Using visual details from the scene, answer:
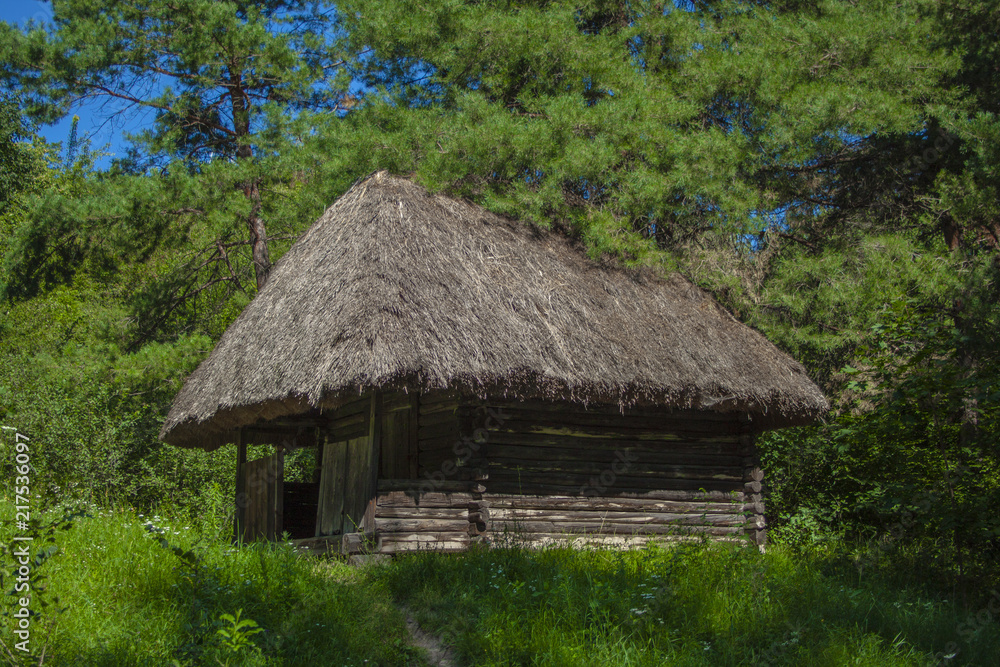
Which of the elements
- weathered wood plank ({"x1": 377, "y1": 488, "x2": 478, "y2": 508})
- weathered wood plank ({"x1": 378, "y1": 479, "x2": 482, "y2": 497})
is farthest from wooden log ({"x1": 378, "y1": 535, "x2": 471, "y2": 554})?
weathered wood plank ({"x1": 378, "y1": 479, "x2": 482, "y2": 497})

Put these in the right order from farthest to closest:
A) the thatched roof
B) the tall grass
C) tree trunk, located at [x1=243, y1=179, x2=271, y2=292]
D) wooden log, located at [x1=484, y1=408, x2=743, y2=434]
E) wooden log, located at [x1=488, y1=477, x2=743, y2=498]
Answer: tree trunk, located at [x1=243, y1=179, x2=271, y2=292]
wooden log, located at [x1=484, y1=408, x2=743, y2=434]
wooden log, located at [x1=488, y1=477, x2=743, y2=498]
the thatched roof
the tall grass

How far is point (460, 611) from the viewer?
23.2ft

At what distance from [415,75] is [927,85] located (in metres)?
8.22

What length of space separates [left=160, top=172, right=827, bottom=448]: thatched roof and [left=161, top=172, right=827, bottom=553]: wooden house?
0.03 metres

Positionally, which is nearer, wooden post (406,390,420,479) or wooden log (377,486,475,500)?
wooden log (377,486,475,500)

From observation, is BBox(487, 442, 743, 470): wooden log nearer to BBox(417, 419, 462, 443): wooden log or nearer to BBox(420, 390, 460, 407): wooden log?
BBox(417, 419, 462, 443): wooden log

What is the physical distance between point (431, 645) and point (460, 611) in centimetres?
37

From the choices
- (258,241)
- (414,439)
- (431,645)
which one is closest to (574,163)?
(414,439)

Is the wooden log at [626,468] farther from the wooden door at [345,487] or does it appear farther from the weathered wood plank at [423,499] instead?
the wooden door at [345,487]

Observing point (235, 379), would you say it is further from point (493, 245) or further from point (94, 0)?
point (94, 0)

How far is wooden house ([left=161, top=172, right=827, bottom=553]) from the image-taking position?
9094mm

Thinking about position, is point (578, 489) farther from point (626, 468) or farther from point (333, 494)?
point (333, 494)

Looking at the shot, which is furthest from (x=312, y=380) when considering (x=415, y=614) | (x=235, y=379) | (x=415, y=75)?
(x=415, y=75)

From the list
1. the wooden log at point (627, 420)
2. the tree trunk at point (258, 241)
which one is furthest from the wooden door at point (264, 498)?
the tree trunk at point (258, 241)
